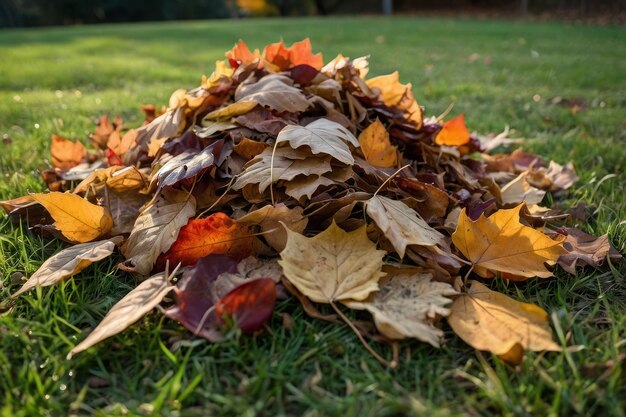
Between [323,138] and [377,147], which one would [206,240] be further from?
[377,147]

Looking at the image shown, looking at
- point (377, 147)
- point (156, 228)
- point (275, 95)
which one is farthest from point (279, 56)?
point (156, 228)

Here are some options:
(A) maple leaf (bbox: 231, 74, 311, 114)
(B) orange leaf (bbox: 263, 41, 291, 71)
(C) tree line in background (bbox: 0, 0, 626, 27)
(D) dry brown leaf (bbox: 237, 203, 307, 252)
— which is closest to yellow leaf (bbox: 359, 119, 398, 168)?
(A) maple leaf (bbox: 231, 74, 311, 114)

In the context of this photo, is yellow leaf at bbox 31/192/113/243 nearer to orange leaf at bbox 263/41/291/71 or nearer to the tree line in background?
orange leaf at bbox 263/41/291/71

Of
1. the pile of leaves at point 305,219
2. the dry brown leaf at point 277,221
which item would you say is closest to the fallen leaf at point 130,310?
the pile of leaves at point 305,219

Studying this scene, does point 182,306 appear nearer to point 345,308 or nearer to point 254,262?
point 254,262

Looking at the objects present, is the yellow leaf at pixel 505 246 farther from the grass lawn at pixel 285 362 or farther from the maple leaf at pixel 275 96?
the maple leaf at pixel 275 96
